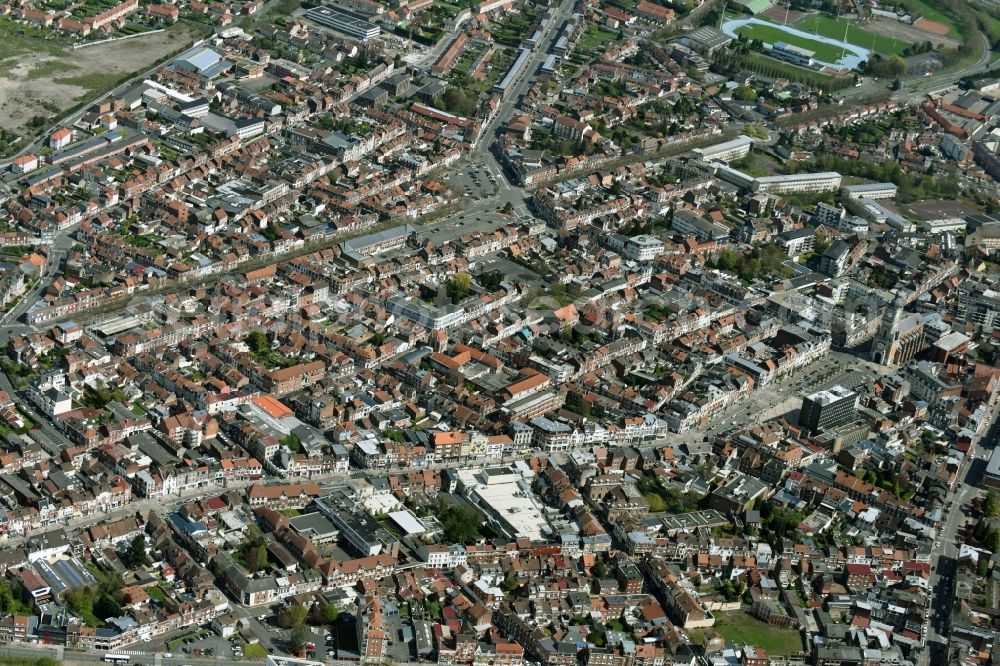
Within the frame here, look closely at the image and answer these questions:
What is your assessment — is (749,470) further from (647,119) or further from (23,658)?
(647,119)

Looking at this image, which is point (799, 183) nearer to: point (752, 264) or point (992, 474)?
point (752, 264)

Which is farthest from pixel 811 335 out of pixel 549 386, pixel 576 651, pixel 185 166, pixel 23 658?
pixel 23 658

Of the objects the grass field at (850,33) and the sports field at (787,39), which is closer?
the sports field at (787,39)

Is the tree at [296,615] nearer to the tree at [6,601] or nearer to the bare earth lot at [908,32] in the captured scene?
the tree at [6,601]

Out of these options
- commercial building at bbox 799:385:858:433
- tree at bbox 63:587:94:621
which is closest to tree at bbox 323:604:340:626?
tree at bbox 63:587:94:621

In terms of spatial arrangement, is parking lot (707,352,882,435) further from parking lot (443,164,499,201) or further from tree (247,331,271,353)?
parking lot (443,164,499,201)

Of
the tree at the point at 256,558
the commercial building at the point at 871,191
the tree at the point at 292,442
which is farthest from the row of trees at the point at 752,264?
the tree at the point at 256,558
